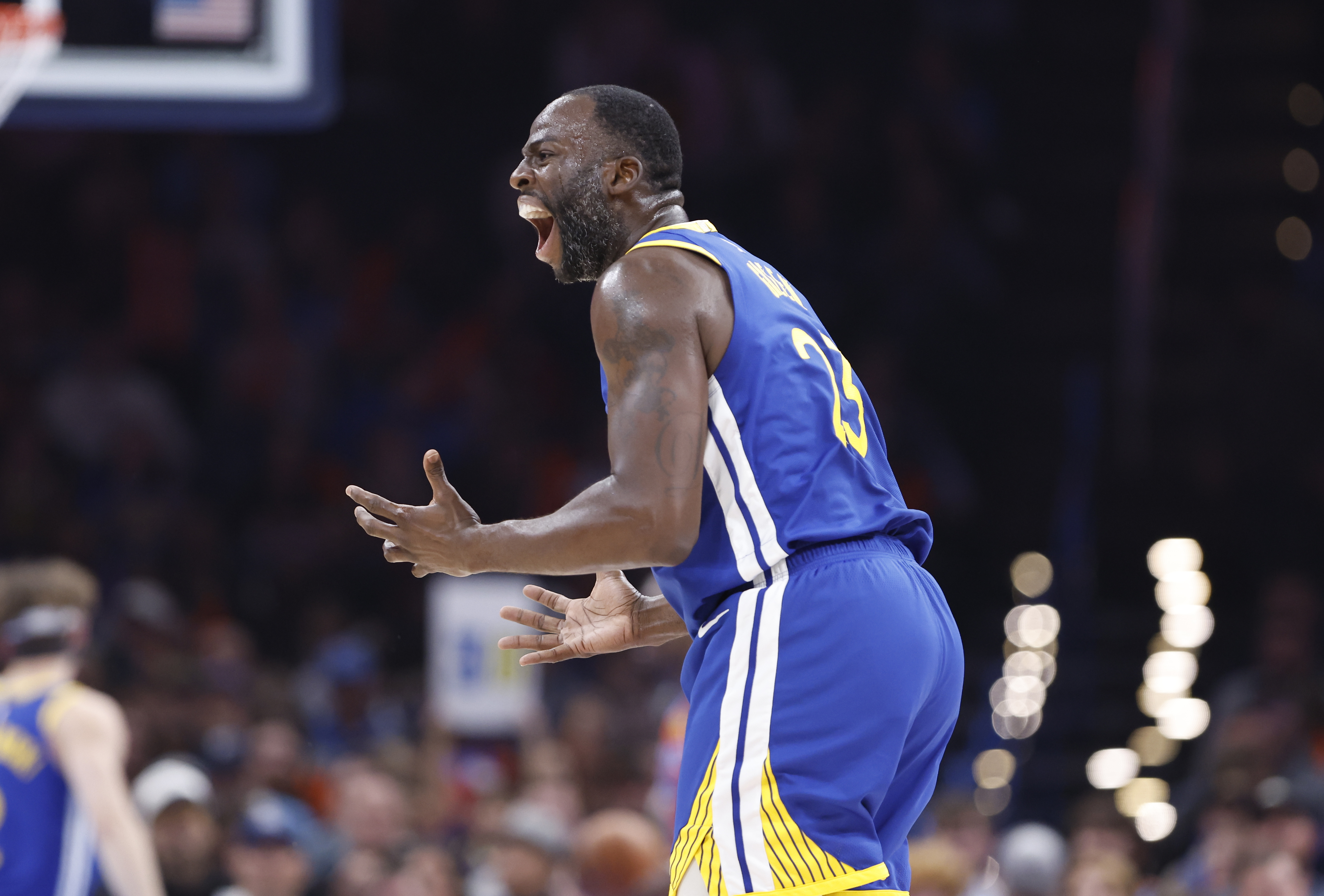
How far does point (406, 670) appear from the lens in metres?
10.8

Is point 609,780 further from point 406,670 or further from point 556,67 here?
point 556,67

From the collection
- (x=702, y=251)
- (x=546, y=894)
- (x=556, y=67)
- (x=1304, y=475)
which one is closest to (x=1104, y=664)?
(x=1304, y=475)

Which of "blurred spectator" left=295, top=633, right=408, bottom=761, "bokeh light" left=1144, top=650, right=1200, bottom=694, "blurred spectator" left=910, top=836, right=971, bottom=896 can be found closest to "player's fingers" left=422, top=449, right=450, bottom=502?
"blurred spectator" left=910, top=836, right=971, bottom=896

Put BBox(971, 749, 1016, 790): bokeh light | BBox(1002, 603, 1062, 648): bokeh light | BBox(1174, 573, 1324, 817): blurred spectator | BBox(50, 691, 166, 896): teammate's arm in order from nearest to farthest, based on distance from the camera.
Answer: BBox(50, 691, 166, 896): teammate's arm → BBox(1174, 573, 1324, 817): blurred spectator → BBox(971, 749, 1016, 790): bokeh light → BBox(1002, 603, 1062, 648): bokeh light

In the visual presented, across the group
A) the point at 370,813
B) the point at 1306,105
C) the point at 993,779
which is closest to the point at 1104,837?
the point at 993,779

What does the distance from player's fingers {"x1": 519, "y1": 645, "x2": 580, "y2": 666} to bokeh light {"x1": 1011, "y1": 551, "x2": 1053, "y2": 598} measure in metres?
7.89

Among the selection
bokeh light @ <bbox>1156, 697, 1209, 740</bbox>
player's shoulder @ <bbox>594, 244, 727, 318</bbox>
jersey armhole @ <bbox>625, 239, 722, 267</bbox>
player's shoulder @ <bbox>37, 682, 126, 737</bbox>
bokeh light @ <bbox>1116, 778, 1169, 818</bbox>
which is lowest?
bokeh light @ <bbox>1116, 778, 1169, 818</bbox>

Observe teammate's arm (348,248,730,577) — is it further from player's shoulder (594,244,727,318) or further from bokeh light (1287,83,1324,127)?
bokeh light (1287,83,1324,127)

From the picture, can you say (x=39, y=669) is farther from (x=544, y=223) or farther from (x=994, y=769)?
(x=994, y=769)

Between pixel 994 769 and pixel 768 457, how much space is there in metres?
7.75

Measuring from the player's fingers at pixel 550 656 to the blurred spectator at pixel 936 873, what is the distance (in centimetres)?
366

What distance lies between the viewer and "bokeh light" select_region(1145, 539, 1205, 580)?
11.2 m

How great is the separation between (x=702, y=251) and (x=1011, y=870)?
16.7ft

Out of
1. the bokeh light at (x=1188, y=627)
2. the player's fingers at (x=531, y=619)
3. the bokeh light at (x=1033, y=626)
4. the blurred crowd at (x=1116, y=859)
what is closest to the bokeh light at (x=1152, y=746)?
the bokeh light at (x=1188, y=627)
